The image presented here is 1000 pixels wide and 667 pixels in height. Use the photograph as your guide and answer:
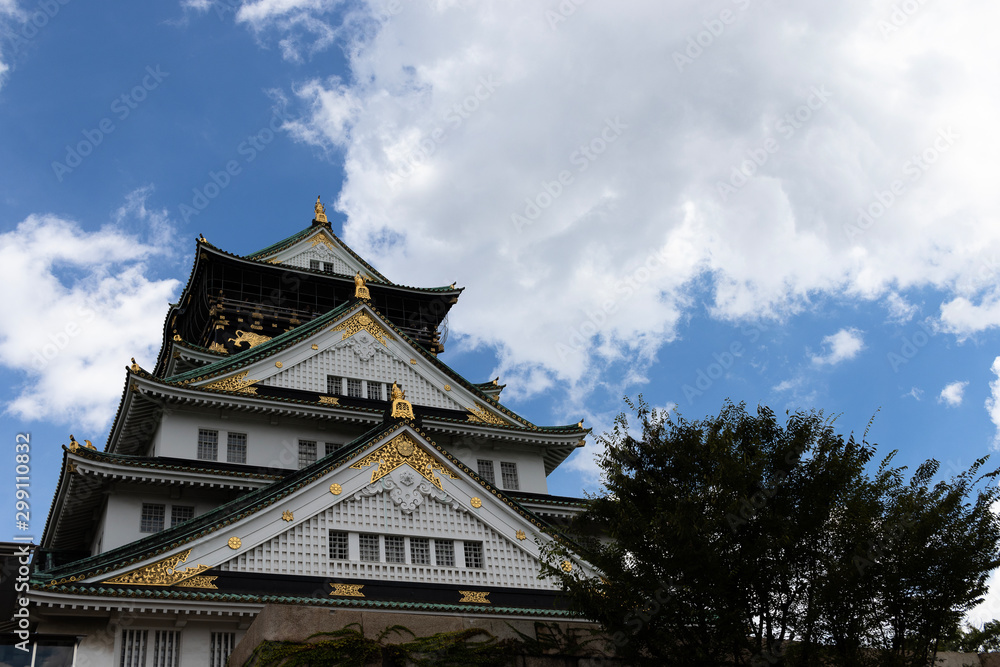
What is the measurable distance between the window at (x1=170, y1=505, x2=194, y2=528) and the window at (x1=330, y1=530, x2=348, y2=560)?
6719mm

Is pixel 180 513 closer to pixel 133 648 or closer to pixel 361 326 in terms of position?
pixel 133 648

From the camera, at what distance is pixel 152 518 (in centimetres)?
2538

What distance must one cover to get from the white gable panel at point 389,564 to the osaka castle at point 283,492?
0.12 feet

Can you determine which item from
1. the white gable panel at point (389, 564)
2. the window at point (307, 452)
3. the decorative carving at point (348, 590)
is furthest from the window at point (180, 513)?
the decorative carving at point (348, 590)

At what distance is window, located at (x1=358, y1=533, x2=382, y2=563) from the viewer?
70.8 ft

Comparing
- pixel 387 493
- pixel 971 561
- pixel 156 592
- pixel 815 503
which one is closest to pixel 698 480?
pixel 815 503

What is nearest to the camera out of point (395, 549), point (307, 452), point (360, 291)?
point (395, 549)

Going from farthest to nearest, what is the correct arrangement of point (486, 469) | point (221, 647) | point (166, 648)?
point (486, 469) < point (221, 647) < point (166, 648)

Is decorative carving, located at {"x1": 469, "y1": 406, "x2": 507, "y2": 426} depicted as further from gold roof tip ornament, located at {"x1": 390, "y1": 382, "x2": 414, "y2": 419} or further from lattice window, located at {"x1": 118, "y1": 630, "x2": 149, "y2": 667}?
lattice window, located at {"x1": 118, "y1": 630, "x2": 149, "y2": 667}

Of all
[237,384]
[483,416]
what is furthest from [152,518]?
[483,416]

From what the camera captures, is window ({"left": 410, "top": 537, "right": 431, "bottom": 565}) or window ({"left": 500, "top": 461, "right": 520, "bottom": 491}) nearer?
window ({"left": 410, "top": 537, "right": 431, "bottom": 565})

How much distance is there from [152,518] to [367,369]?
9329mm

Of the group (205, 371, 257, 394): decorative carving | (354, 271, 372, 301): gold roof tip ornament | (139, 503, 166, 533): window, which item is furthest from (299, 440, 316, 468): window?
(354, 271, 372, 301): gold roof tip ornament

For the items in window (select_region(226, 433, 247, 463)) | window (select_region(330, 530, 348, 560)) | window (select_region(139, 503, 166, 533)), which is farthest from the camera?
window (select_region(226, 433, 247, 463))
